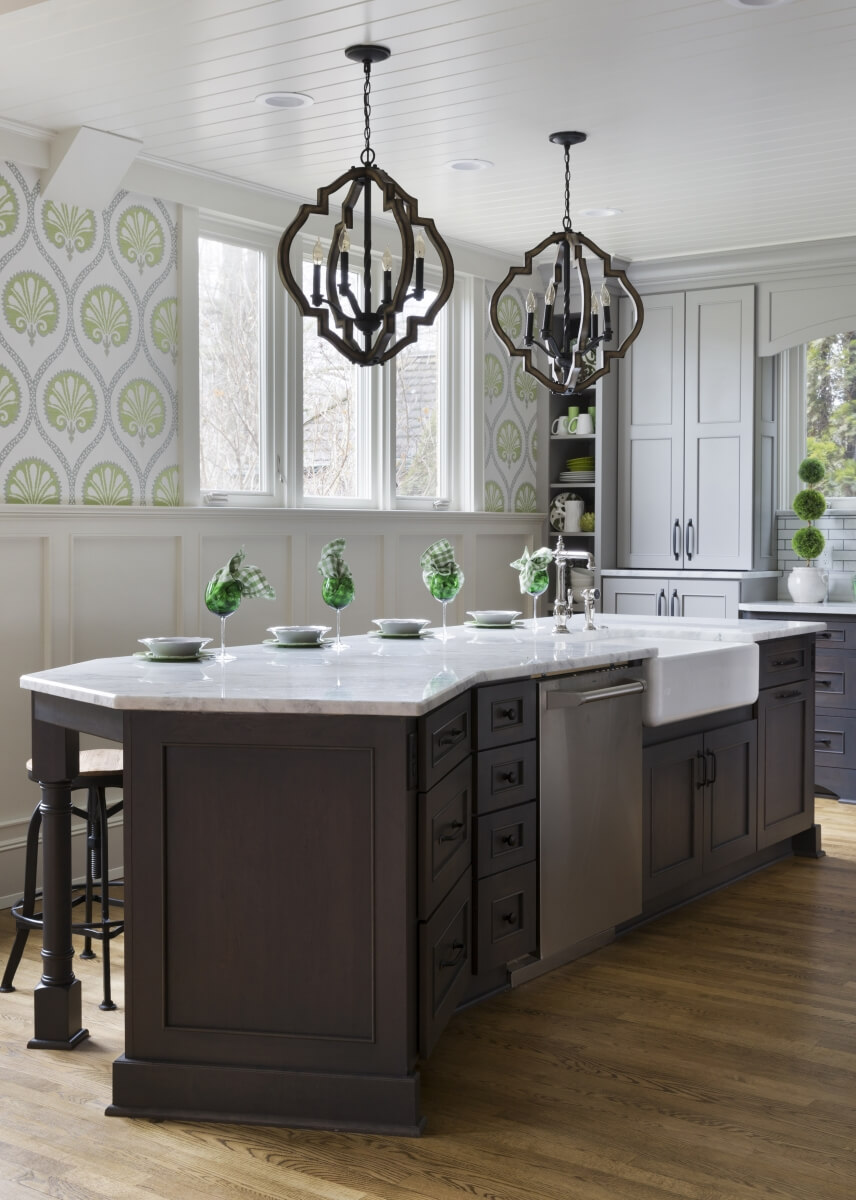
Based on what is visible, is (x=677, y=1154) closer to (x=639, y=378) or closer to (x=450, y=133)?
(x=450, y=133)

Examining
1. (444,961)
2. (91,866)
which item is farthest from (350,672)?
(91,866)

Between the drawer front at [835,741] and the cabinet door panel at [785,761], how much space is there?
1010 millimetres

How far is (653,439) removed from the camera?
6.73 metres

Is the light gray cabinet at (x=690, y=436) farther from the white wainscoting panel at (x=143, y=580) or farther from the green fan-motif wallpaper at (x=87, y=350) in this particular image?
the green fan-motif wallpaper at (x=87, y=350)

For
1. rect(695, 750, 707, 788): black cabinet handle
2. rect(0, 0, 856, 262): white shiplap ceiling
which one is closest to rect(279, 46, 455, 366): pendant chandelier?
rect(0, 0, 856, 262): white shiplap ceiling

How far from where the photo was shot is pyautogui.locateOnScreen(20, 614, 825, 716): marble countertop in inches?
104

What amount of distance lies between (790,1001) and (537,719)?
3.34ft

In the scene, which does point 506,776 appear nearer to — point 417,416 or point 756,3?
point 756,3

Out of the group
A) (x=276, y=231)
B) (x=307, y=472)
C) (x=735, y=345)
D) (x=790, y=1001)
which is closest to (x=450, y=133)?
(x=276, y=231)

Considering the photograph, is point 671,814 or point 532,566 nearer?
point 671,814

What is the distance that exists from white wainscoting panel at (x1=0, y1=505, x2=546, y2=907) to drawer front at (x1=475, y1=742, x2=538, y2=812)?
6.16ft

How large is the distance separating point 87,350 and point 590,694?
2.27 meters

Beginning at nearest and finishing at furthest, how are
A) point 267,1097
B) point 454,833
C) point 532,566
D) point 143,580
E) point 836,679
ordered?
point 267,1097 → point 454,833 → point 532,566 → point 143,580 → point 836,679

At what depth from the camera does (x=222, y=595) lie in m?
3.33
